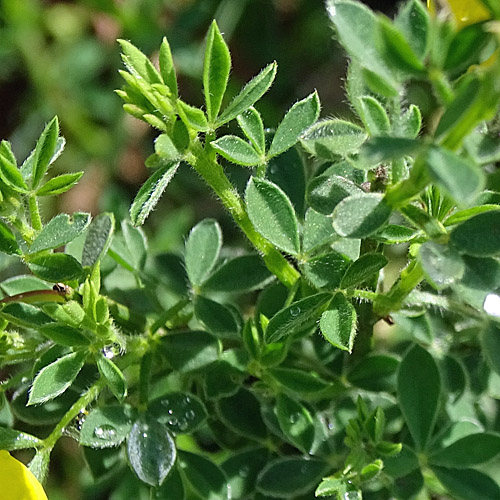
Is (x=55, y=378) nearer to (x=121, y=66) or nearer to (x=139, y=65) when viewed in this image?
(x=139, y=65)

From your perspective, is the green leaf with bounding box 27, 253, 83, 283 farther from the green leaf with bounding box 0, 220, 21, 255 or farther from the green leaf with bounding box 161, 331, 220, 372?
the green leaf with bounding box 161, 331, 220, 372

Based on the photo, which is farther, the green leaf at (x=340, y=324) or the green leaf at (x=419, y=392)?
the green leaf at (x=419, y=392)

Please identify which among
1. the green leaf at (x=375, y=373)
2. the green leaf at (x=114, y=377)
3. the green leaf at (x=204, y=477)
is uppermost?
the green leaf at (x=114, y=377)

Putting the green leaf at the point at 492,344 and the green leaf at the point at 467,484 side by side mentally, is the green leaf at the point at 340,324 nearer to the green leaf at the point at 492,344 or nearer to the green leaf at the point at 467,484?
the green leaf at the point at 492,344

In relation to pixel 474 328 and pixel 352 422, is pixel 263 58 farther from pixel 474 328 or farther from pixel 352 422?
pixel 352 422

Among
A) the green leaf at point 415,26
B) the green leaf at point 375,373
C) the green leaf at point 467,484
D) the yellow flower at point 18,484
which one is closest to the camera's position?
the green leaf at point 415,26

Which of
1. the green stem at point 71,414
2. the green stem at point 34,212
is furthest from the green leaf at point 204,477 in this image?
the green stem at point 34,212

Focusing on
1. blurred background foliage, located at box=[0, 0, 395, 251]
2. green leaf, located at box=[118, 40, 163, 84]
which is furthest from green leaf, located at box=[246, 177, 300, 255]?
blurred background foliage, located at box=[0, 0, 395, 251]

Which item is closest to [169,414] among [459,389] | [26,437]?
[26,437]
